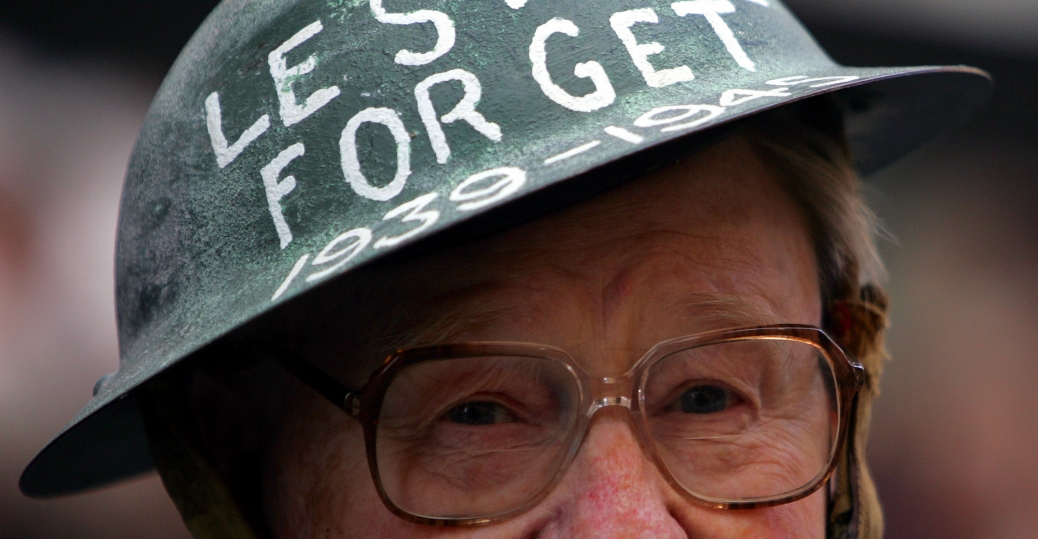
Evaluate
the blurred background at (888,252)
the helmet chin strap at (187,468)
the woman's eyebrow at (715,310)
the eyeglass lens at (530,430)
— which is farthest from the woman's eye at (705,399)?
the blurred background at (888,252)

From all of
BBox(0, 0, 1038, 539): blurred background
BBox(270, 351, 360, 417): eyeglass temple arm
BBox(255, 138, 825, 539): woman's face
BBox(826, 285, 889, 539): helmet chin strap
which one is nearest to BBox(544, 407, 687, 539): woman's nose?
BBox(255, 138, 825, 539): woman's face

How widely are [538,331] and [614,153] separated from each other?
12.8 inches

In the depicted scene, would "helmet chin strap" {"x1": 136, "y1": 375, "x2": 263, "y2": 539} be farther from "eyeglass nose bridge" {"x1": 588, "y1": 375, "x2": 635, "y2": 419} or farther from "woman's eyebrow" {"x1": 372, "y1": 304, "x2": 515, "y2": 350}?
"eyeglass nose bridge" {"x1": 588, "y1": 375, "x2": 635, "y2": 419}

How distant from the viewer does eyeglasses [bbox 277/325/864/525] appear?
129cm

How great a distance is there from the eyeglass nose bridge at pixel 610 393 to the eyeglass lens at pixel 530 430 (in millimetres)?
20

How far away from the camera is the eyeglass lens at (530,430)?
4.27 feet

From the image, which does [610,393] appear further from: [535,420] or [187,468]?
[187,468]

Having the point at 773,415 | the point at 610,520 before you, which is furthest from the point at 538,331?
the point at 773,415

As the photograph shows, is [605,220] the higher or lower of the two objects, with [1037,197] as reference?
higher

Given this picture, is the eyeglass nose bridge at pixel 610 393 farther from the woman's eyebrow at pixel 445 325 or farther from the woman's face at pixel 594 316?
the woman's eyebrow at pixel 445 325

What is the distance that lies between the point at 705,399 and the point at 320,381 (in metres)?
0.60

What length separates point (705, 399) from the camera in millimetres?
1415

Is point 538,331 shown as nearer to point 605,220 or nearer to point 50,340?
point 605,220

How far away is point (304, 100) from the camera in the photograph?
1295 millimetres
